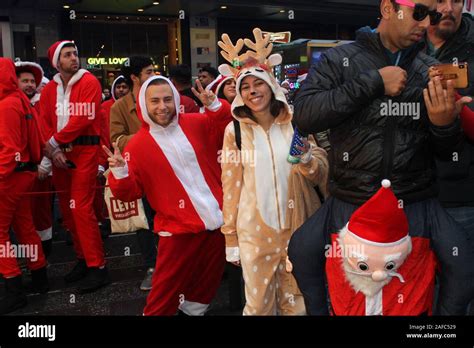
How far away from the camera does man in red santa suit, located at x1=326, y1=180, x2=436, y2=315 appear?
2020mm

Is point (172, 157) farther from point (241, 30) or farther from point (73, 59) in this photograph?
point (241, 30)

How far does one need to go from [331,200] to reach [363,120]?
41cm

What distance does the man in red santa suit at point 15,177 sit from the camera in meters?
4.03

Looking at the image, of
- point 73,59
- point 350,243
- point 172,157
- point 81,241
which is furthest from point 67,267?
point 350,243

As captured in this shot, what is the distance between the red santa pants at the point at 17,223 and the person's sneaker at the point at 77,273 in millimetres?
352

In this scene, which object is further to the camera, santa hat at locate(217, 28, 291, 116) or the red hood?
the red hood

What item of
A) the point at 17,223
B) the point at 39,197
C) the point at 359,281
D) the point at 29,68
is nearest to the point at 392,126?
the point at 359,281

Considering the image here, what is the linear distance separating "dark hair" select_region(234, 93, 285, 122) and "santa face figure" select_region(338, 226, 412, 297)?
1.10 meters

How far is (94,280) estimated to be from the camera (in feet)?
14.8

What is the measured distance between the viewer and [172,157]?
3303mm

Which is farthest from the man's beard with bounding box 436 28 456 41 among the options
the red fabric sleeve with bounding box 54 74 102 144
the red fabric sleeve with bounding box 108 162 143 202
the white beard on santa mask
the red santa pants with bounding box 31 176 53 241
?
the red santa pants with bounding box 31 176 53 241

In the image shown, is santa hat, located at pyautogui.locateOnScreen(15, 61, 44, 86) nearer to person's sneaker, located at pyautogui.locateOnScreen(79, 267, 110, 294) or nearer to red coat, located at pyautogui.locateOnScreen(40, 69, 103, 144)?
red coat, located at pyautogui.locateOnScreen(40, 69, 103, 144)

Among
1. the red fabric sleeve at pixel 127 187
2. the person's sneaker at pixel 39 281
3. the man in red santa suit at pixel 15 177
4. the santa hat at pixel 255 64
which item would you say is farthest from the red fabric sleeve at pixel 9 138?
the santa hat at pixel 255 64

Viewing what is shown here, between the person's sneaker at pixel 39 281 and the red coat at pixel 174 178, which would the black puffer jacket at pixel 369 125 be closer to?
the red coat at pixel 174 178
